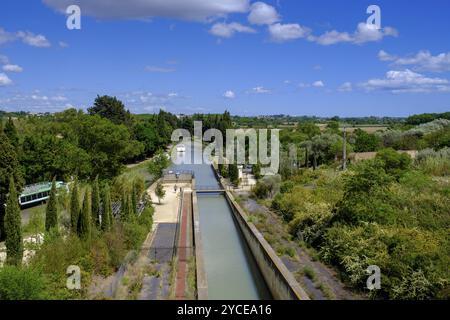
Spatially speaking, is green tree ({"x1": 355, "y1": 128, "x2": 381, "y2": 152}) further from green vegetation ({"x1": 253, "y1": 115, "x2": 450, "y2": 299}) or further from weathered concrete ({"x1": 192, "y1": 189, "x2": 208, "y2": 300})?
weathered concrete ({"x1": 192, "y1": 189, "x2": 208, "y2": 300})

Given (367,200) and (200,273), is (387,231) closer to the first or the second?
(367,200)

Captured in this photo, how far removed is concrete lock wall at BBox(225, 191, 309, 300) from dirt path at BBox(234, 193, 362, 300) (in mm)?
408

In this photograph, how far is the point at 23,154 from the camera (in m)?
27.6

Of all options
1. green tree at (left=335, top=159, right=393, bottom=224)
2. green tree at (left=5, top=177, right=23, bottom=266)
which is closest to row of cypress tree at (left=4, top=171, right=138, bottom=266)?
green tree at (left=5, top=177, right=23, bottom=266)

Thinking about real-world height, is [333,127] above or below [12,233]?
above

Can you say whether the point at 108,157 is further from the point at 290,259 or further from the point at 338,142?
the point at 338,142

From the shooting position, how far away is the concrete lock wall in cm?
1209

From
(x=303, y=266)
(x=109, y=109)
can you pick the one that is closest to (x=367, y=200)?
(x=303, y=266)

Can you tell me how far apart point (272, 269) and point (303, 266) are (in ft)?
3.96

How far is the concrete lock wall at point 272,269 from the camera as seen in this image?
12.1m

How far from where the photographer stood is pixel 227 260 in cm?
1772

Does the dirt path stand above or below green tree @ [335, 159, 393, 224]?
below

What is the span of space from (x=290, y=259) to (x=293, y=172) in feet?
63.3
